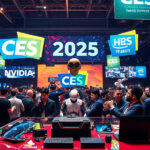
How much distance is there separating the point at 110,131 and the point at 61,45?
422 inches

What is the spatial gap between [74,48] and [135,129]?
35.2ft

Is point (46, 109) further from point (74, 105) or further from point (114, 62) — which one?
point (114, 62)

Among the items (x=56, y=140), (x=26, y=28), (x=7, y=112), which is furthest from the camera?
(x=26, y=28)

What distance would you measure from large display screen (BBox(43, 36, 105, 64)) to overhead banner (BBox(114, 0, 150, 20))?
779 centimetres

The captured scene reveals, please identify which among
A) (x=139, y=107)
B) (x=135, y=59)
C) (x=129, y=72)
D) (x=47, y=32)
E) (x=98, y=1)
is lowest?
(x=139, y=107)

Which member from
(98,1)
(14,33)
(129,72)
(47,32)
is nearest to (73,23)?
(47,32)

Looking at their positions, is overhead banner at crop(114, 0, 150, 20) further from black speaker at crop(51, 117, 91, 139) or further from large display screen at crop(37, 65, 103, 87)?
large display screen at crop(37, 65, 103, 87)

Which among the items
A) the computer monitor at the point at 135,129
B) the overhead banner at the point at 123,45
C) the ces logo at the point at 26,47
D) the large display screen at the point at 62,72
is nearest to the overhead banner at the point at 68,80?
the ces logo at the point at 26,47

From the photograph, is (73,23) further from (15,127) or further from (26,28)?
(15,127)

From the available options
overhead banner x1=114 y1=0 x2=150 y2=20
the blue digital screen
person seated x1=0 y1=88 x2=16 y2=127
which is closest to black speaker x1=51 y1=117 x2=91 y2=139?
the blue digital screen

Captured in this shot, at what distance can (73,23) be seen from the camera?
48.9 ft

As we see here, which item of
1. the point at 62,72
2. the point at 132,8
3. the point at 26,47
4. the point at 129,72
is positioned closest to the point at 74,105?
the point at 26,47

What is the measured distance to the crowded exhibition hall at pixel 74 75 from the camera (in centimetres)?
173

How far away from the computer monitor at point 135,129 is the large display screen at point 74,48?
10028 millimetres
